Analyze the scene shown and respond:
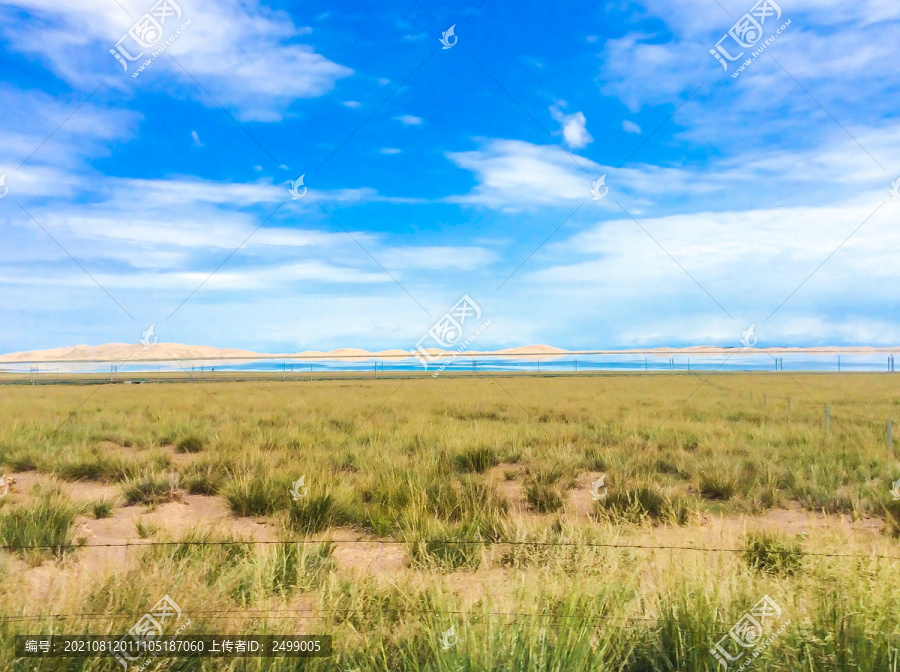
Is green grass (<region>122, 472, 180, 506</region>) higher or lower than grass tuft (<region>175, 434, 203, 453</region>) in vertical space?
lower

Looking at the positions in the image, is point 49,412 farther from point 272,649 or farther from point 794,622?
point 794,622

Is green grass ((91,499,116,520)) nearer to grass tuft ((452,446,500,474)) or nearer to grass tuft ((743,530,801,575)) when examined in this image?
grass tuft ((452,446,500,474))

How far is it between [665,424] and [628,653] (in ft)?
43.4

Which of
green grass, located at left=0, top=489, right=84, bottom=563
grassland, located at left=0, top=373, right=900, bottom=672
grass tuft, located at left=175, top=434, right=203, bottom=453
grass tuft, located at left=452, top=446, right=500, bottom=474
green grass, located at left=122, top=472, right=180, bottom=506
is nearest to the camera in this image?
grassland, located at left=0, top=373, right=900, bottom=672

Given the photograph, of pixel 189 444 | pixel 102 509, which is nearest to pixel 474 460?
pixel 102 509

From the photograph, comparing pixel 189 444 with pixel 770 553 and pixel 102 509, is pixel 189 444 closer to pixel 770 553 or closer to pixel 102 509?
pixel 102 509

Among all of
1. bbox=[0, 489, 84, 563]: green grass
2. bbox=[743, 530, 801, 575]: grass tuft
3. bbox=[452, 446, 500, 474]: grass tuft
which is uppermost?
bbox=[452, 446, 500, 474]: grass tuft

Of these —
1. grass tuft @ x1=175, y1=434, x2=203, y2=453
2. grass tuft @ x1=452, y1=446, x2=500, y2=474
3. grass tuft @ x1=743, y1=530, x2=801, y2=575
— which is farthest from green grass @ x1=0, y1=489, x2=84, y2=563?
grass tuft @ x1=743, y1=530, x2=801, y2=575

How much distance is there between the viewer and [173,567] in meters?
4.04

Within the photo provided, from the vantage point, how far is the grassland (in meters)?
2.90

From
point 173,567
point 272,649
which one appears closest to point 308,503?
point 173,567

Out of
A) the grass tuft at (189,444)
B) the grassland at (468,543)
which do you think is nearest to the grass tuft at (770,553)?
the grassland at (468,543)

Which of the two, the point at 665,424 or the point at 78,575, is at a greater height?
the point at 665,424

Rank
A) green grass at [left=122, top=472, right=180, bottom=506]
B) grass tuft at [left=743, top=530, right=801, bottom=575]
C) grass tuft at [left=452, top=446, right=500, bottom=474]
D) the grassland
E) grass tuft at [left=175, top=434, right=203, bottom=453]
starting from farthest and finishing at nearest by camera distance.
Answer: grass tuft at [left=175, top=434, right=203, bottom=453] → grass tuft at [left=452, top=446, right=500, bottom=474] → green grass at [left=122, top=472, right=180, bottom=506] → grass tuft at [left=743, top=530, right=801, bottom=575] → the grassland
